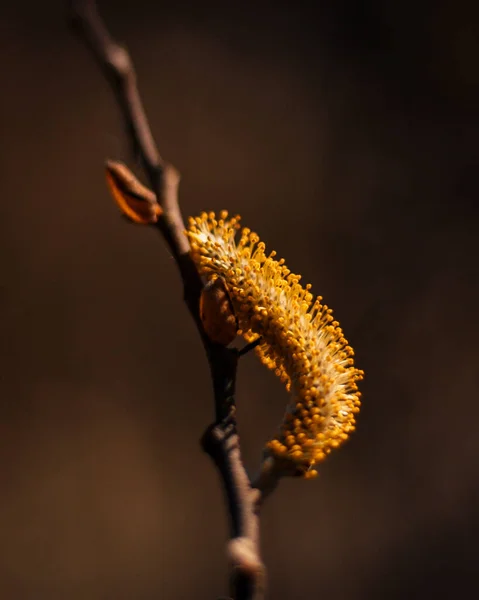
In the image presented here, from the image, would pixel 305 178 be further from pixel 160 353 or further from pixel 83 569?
pixel 83 569

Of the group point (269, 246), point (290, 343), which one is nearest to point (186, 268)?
point (290, 343)

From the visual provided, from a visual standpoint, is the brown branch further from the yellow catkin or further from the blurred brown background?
the blurred brown background

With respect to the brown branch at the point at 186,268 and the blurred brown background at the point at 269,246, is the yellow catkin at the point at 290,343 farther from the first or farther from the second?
the blurred brown background at the point at 269,246

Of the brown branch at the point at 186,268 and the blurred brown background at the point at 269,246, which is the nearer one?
the brown branch at the point at 186,268

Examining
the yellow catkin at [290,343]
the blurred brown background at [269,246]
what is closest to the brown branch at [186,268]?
the yellow catkin at [290,343]

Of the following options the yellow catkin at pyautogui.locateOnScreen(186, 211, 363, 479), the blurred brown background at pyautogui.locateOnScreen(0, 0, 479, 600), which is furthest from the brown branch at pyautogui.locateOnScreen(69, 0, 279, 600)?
the blurred brown background at pyautogui.locateOnScreen(0, 0, 479, 600)

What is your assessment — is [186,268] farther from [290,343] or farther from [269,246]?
[269,246]
